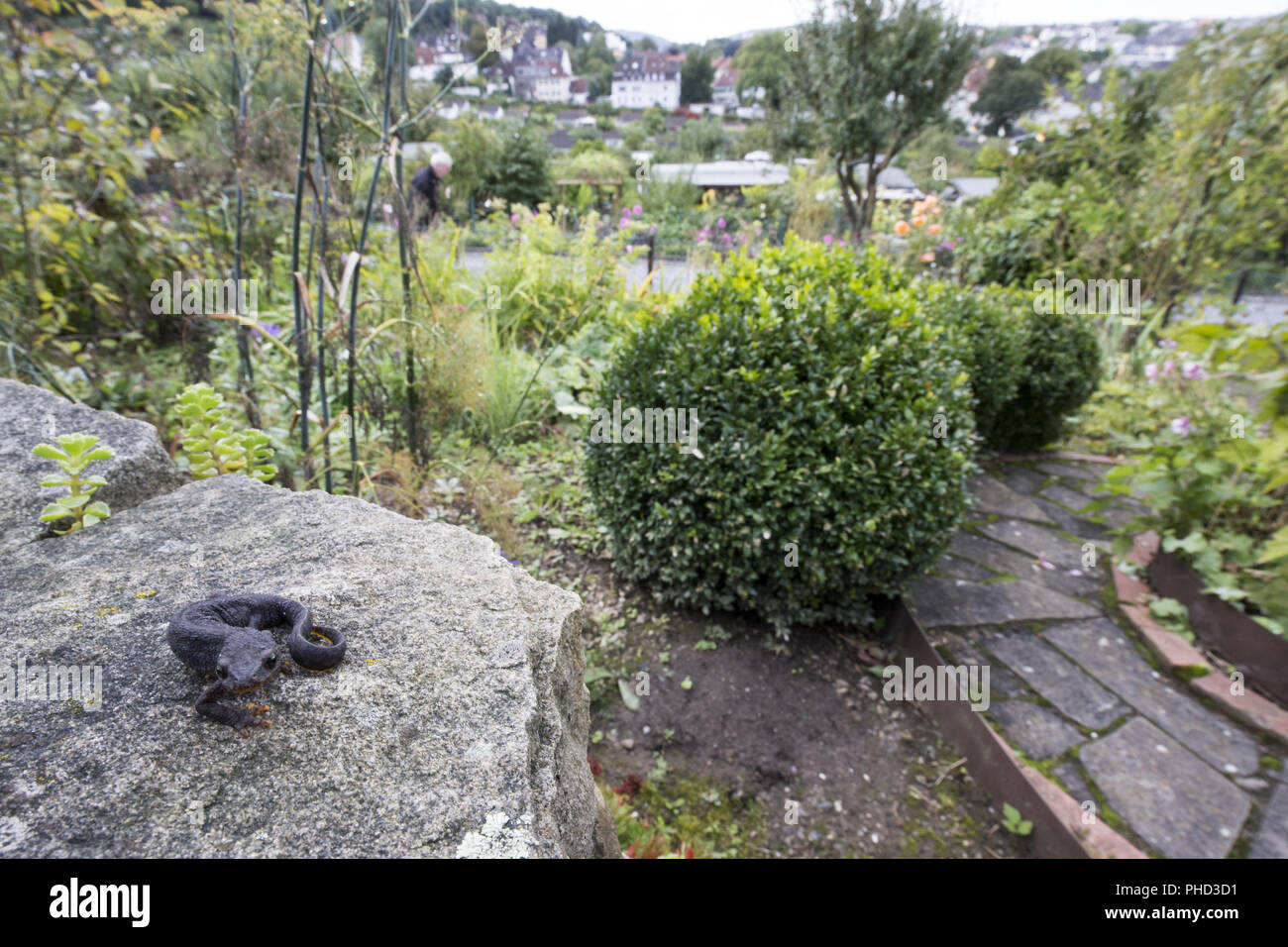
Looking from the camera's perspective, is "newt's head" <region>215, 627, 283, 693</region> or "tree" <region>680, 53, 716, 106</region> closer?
"newt's head" <region>215, 627, 283, 693</region>

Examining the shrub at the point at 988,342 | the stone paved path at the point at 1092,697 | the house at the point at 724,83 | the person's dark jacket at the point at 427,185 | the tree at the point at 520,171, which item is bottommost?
the stone paved path at the point at 1092,697

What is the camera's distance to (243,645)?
913 millimetres

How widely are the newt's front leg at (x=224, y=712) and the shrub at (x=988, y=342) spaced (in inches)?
166

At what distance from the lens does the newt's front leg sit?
0.89 meters

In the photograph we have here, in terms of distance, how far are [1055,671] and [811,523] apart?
133 centimetres

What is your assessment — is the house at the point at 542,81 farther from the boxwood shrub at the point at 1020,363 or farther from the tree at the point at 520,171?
the boxwood shrub at the point at 1020,363

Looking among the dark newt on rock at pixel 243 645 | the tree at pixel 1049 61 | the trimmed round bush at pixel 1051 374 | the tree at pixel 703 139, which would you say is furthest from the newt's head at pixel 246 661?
the tree at pixel 1049 61

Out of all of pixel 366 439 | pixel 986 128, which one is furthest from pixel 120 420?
pixel 986 128

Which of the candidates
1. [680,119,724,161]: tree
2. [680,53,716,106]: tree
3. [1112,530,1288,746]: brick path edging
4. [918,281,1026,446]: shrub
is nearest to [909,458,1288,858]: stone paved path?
[1112,530,1288,746]: brick path edging

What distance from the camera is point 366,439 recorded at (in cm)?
334

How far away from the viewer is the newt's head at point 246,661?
2.89 feet

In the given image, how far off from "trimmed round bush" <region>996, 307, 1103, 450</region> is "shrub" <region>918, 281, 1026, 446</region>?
11cm

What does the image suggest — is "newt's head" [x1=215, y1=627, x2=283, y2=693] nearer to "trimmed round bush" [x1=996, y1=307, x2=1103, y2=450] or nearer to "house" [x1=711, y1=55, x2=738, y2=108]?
"trimmed round bush" [x1=996, y1=307, x2=1103, y2=450]
